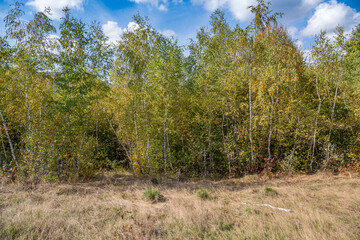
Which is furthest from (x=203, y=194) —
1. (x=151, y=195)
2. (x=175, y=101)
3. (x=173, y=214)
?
(x=175, y=101)

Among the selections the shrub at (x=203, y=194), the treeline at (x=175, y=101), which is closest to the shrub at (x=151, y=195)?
the shrub at (x=203, y=194)

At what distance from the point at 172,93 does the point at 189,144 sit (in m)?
2.99

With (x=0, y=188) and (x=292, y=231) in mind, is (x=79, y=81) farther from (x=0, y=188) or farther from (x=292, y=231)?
(x=292, y=231)

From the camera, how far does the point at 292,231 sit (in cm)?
314

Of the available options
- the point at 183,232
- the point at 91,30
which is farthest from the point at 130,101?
the point at 183,232

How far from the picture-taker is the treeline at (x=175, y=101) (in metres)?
6.23

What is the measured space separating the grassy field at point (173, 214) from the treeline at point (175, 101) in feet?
5.21

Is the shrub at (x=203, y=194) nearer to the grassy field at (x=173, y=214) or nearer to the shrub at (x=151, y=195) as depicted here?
the grassy field at (x=173, y=214)

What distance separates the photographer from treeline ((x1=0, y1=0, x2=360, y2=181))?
245 inches

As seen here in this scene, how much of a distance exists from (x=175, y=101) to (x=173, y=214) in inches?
220

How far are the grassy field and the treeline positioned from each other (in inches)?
62.5

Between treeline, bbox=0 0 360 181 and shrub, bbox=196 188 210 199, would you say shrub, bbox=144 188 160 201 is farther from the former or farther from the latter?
treeline, bbox=0 0 360 181

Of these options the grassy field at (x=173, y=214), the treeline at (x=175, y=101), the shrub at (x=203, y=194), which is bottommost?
the shrub at (x=203, y=194)

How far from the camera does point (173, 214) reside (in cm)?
407
